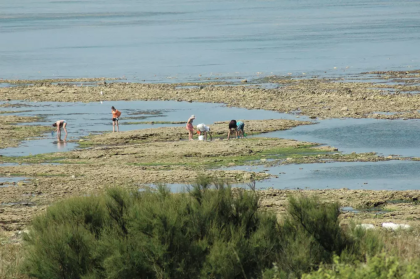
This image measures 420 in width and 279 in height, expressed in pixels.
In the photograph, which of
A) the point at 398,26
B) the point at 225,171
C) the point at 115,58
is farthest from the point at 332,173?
the point at 398,26

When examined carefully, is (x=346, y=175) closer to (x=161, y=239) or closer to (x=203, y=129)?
(x=203, y=129)

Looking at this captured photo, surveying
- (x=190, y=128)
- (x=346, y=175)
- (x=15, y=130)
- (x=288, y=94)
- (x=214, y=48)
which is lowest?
(x=346, y=175)

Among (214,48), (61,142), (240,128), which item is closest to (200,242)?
(240,128)

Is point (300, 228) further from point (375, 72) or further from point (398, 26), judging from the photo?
point (398, 26)

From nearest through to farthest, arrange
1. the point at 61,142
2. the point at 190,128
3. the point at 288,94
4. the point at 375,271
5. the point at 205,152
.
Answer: the point at 375,271, the point at 205,152, the point at 190,128, the point at 61,142, the point at 288,94

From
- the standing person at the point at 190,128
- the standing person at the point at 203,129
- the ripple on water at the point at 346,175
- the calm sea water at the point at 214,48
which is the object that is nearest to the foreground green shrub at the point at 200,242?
the ripple on water at the point at 346,175

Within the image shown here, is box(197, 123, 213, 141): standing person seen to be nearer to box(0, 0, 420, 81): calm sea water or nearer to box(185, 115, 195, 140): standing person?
box(185, 115, 195, 140): standing person

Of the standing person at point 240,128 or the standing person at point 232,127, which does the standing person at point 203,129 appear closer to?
the standing person at point 232,127

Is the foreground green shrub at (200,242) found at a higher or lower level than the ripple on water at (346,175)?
higher

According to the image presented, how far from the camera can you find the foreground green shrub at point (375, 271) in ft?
24.0

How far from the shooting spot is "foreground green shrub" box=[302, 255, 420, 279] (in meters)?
7.32

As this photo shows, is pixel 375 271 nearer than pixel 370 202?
Yes

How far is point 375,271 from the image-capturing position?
296 inches

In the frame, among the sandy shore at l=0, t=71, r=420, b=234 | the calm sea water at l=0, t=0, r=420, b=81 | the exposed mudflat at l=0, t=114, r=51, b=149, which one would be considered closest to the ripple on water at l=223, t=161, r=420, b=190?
the sandy shore at l=0, t=71, r=420, b=234
